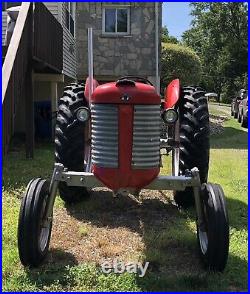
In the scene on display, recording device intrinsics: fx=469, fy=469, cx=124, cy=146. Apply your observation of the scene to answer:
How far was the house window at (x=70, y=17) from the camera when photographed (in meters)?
13.9

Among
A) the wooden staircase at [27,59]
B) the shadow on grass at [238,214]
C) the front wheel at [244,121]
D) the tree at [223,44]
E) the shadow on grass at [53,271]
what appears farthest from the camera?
the tree at [223,44]

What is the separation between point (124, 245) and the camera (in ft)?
14.5

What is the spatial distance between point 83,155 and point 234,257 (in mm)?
1954

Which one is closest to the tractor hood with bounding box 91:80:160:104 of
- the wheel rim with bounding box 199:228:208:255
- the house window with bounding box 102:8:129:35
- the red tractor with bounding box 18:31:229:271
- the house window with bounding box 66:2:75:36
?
the red tractor with bounding box 18:31:229:271

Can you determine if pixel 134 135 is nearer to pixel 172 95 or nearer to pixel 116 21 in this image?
pixel 172 95

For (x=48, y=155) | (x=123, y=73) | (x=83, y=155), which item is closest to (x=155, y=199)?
(x=83, y=155)

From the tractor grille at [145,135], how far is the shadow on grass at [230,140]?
872 centimetres

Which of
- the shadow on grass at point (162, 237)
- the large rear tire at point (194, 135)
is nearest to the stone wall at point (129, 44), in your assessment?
the shadow on grass at point (162, 237)

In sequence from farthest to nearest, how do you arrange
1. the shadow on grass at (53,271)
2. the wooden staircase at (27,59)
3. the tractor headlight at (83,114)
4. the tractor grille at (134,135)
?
the wooden staircase at (27,59) < the tractor headlight at (83,114) < the tractor grille at (134,135) < the shadow on grass at (53,271)

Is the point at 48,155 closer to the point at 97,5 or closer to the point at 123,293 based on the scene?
the point at 123,293

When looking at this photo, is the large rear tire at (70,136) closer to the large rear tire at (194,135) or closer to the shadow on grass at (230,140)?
the large rear tire at (194,135)

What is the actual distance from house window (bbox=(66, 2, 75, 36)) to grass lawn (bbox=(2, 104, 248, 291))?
8124 mm

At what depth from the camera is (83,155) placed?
5.16 m

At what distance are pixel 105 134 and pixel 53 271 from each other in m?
1.19
